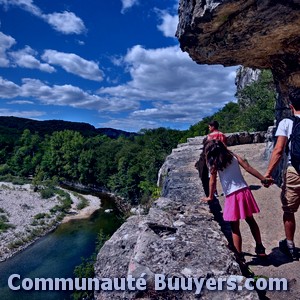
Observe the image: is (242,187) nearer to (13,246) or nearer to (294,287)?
(294,287)

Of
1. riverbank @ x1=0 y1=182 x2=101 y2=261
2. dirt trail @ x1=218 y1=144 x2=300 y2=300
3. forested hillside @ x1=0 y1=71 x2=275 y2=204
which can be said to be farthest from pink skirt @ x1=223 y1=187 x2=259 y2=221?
riverbank @ x1=0 y1=182 x2=101 y2=261

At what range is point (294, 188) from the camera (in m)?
3.49

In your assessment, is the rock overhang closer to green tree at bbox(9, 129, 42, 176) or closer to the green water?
the green water

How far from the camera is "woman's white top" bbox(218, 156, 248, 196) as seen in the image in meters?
3.53

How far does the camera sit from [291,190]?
352 cm

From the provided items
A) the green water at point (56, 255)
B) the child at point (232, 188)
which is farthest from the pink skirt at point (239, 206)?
the green water at point (56, 255)

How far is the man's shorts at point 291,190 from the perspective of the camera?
3.45 meters

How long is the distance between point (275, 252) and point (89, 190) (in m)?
55.8

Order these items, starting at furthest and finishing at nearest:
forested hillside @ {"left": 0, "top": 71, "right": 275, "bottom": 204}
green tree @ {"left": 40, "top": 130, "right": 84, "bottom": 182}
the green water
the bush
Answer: green tree @ {"left": 40, "top": 130, "right": 84, "bottom": 182}, the bush, the green water, forested hillside @ {"left": 0, "top": 71, "right": 275, "bottom": 204}

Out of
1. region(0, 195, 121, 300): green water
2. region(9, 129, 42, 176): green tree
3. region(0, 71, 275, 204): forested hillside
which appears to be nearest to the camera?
region(0, 71, 275, 204): forested hillside

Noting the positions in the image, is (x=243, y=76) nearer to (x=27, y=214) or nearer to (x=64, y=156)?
(x=27, y=214)

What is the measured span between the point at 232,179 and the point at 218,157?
0.96ft

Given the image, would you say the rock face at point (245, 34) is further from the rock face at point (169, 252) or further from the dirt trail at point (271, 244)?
the rock face at point (169, 252)

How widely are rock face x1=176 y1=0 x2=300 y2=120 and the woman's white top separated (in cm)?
201
